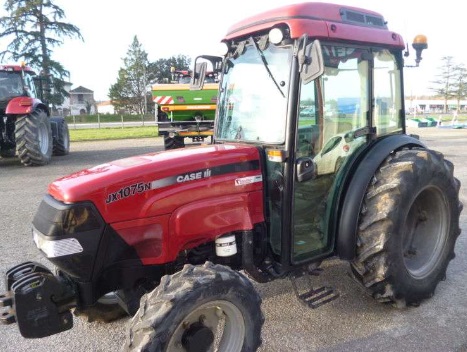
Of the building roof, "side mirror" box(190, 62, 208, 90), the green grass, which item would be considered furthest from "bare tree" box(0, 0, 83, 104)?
the building roof

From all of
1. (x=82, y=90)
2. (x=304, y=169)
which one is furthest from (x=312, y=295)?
(x=82, y=90)

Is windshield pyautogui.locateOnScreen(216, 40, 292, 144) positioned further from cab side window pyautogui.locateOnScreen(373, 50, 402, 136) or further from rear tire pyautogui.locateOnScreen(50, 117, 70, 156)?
rear tire pyautogui.locateOnScreen(50, 117, 70, 156)

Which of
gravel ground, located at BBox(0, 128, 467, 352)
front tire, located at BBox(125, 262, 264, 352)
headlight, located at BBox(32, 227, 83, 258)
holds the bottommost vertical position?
gravel ground, located at BBox(0, 128, 467, 352)

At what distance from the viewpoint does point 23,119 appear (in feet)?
32.3

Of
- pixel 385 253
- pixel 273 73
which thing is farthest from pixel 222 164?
pixel 385 253

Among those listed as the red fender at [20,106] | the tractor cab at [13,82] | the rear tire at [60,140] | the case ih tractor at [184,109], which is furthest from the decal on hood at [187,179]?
the rear tire at [60,140]

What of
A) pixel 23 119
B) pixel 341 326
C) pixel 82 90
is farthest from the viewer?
pixel 82 90

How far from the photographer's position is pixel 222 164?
9.02ft

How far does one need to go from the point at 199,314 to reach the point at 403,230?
5.60ft

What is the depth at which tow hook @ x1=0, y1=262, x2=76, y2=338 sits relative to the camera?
228 cm

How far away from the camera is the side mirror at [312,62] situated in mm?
2480

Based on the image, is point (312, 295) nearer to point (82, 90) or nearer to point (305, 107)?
point (305, 107)

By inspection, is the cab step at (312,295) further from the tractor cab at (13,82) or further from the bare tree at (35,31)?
the bare tree at (35,31)

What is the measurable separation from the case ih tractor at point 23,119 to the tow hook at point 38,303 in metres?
8.26
